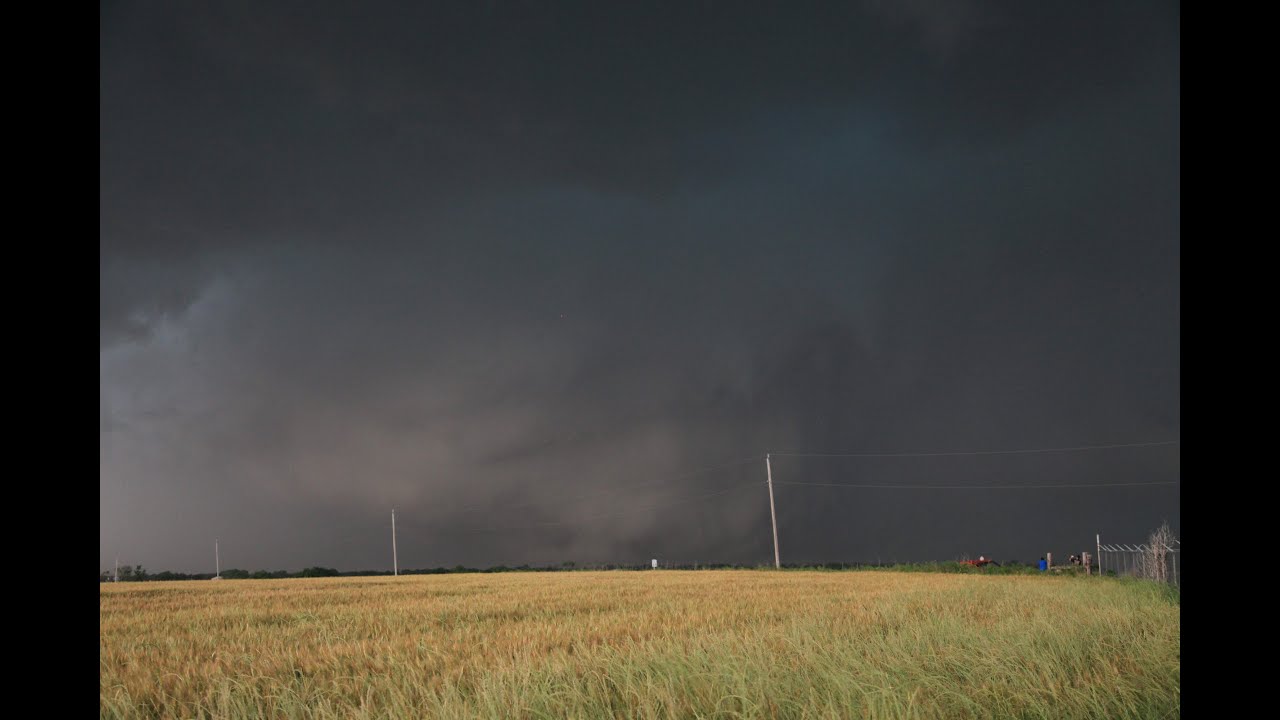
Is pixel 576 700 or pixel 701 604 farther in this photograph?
pixel 701 604
